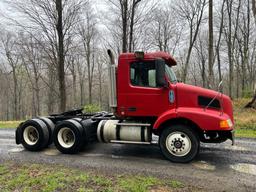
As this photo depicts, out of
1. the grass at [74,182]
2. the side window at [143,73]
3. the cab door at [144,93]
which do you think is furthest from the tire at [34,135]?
the side window at [143,73]

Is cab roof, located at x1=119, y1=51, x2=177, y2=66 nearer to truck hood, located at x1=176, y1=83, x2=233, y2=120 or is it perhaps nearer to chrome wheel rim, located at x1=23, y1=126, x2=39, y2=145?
truck hood, located at x1=176, y1=83, x2=233, y2=120

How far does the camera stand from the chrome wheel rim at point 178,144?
523cm

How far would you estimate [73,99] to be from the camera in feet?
132

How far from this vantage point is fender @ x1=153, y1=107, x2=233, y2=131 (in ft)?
16.3

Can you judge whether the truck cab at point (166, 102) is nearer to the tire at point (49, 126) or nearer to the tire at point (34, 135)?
the tire at point (49, 126)

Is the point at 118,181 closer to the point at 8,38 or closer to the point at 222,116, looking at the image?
the point at 222,116

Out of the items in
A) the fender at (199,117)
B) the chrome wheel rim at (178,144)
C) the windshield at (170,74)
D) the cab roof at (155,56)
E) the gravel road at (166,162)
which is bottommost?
the gravel road at (166,162)

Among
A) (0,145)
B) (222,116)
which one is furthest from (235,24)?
(0,145)

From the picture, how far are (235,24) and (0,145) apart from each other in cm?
2915

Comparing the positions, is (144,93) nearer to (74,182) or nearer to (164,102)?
(164,102)

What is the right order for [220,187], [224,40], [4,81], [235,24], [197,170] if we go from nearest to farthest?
[220,187]
[197,170]
[235,24]
[224,40]
[4,81]

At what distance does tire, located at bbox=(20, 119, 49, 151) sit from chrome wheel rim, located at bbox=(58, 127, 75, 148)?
52 cm

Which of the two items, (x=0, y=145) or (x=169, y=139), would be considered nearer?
(x=169, y=139)

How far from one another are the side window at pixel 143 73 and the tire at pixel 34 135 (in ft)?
9.76
